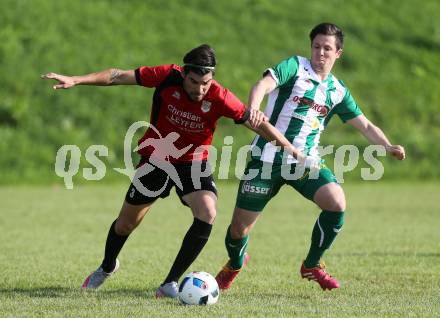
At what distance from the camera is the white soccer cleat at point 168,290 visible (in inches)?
306

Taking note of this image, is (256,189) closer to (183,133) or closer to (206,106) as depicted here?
(183,133)

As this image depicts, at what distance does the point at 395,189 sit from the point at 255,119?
15485 millimetres

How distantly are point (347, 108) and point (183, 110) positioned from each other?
1.80m

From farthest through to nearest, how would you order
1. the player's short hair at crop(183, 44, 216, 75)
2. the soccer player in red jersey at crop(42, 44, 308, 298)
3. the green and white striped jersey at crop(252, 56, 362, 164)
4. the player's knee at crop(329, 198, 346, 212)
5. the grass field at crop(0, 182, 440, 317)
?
the green and white striped jersey at crop(252, 56, 362, 164), the player's knee at crop(329, 198, 346, 212), the soccer player in red jersey at crop(42, 44, 308, 298), the player's short hair at crop(183, 44, 216, 75), the grass field at crop(0, 182, 440, 317)

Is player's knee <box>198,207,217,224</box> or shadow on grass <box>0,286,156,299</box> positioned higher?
player's knee <box>198,207,217,224</box>

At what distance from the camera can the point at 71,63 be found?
25.4 metres

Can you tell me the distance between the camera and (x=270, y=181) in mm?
8328

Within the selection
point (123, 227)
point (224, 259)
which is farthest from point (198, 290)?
point (224, 259)

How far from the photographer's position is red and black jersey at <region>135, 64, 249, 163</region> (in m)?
7.76

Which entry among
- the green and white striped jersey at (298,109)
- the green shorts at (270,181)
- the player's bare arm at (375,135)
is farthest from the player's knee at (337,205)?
the player's bare arm at (375,135)

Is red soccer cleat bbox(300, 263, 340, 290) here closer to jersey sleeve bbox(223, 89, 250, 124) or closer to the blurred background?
jersey sleeve bbox(223, 89, 250, 124)

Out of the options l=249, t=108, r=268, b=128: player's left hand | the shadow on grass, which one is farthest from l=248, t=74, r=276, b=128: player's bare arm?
the shadow on grass

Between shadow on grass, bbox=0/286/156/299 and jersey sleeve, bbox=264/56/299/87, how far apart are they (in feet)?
7.47

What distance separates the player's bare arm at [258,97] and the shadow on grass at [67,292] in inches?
75.6
